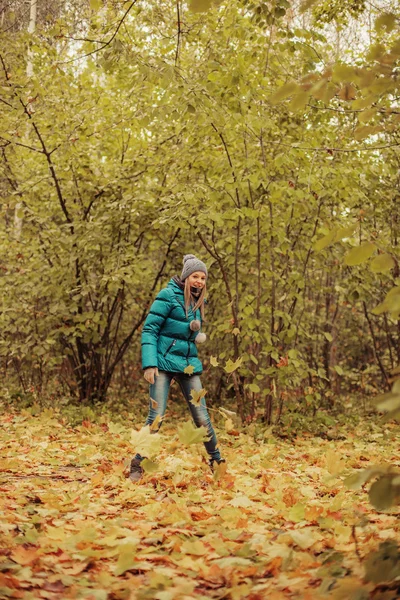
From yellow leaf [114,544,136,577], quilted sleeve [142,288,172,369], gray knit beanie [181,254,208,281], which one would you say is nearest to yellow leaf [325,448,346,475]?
quilted sleeve [142,288,172,369]

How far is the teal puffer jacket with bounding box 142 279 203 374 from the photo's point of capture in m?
4.56

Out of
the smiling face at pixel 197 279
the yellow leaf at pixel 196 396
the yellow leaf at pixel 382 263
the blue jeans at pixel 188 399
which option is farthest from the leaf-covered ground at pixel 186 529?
the smiling face at pixel 197 279

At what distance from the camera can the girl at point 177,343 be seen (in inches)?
178

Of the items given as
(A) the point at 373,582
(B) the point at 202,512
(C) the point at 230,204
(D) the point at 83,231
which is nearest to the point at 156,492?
(B) the point at 202,512

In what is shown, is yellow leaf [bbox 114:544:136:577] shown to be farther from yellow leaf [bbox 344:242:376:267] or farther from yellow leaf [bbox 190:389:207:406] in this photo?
yellow leaf [bbox 190:389:207:406]

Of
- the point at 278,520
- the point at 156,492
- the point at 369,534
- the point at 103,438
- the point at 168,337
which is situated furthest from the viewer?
the point at 103,438

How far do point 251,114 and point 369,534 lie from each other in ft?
16.7

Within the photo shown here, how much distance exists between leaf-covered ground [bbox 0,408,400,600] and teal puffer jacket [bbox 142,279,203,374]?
82 centimetres

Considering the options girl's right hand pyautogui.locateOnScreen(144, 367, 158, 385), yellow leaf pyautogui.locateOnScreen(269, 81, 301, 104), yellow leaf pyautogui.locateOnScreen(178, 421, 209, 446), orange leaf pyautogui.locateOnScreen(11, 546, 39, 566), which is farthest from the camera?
girl's right hand pyautogui.locateOnScreen(144, 367, 158, 385)

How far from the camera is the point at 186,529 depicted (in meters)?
3.14

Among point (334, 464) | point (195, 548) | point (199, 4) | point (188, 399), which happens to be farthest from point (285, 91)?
point (334, 464)

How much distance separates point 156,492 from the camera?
4070mm

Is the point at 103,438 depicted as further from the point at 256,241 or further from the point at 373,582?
the point at 373,582

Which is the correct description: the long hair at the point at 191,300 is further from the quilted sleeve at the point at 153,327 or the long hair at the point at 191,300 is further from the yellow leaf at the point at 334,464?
the yellow leaf at the point at 334,464
